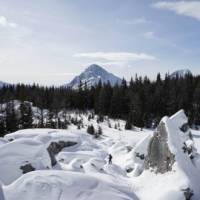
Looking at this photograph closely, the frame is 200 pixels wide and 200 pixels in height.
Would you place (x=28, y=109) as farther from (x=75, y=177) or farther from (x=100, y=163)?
(x=75, y=177)

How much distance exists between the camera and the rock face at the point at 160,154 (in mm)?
19109

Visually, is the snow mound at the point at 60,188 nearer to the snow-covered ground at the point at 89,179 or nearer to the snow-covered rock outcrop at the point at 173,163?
the snow-covered ground at the point at 89,179

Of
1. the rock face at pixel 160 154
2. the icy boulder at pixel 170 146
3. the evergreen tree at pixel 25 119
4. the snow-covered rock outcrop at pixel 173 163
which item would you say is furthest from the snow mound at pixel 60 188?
the evergreen tree at pixel 25 119

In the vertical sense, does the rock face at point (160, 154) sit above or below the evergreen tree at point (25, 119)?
above

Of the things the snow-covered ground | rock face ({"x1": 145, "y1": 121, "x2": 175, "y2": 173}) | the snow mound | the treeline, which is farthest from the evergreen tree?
the snow mound

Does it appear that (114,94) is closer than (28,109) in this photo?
No

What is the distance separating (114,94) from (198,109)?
19858 mm

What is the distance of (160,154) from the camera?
20.3 m

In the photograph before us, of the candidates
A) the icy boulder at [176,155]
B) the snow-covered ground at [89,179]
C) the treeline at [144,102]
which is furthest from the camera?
the treeline at [144,102]

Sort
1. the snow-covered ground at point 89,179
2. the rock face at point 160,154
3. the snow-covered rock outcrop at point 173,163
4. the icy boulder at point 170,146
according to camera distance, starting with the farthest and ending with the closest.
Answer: the rock face at point 160,154, the icy boulder at point 170,146, the snow-covered rock outcrop at point 173,163, the snow-covered ground at point 89,179

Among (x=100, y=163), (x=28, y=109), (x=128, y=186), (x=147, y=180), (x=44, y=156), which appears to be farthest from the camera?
(x=28, y=109)

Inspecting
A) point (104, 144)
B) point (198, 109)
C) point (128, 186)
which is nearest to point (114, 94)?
point (198, 109)

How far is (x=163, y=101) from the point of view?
73.1m

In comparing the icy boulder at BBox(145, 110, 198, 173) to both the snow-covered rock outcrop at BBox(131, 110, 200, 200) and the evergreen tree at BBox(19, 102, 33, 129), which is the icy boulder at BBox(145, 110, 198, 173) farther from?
the evergreen tree at BBox(19, 102, 33, 129)
